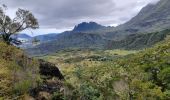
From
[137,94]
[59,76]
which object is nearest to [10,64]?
[59,76]

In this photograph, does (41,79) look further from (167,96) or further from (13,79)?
(167,96)

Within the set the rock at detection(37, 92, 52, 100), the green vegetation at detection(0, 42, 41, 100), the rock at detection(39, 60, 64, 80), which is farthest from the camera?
the rock at detection(39, 60, 64, 80)

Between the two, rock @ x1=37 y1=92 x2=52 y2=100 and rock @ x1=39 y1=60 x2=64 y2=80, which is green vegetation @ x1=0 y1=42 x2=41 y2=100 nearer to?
rock @ x1=37 y1=92 x2=52 y2=100

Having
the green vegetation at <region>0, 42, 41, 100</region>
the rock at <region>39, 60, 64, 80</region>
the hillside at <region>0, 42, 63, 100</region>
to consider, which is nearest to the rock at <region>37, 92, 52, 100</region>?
the hillside at <region>0, 42, 63, 100</region>

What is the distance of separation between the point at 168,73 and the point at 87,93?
101669 millimetres

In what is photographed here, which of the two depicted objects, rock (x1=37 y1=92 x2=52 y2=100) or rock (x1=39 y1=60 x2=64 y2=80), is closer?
rock (x1=37 y1=92 x2=52 y2=100)

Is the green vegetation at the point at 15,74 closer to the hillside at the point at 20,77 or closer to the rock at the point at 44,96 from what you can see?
the hillside at the point at 20,77

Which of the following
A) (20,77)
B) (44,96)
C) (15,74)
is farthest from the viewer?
(44,96)

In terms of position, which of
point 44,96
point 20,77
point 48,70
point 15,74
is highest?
point 15,74

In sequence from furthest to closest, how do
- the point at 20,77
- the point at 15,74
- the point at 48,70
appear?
1. the point at 48,70
2. the point at 20,77
3. the point at 15,74

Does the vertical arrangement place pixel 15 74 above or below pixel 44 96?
above

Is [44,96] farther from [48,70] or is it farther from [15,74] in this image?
[48,70]

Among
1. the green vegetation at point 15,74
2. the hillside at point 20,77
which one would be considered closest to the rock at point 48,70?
the hillside at point 20,77

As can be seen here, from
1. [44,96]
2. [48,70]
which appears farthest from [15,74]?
[48,70]
